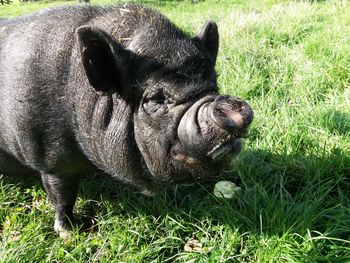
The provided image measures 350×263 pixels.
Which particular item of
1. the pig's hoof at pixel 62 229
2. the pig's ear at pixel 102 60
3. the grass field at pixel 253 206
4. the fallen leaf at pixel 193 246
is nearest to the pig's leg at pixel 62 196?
the pig's hoof at pixel 62 229

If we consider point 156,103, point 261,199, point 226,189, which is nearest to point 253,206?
point 261,199

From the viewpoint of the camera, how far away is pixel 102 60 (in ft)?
8.57

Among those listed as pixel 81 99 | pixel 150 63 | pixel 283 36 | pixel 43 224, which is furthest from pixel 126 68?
pixel 283 36

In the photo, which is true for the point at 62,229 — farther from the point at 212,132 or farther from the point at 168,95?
the point at 212,132

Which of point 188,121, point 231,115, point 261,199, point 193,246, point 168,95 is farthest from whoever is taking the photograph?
point 261,199

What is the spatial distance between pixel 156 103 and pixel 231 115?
1.85 feet

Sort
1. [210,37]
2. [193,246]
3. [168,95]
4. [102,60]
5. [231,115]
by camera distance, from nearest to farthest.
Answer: [231,115] → [168,95] → [102,60] → [210,37] → [193,246]

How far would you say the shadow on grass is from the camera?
3266 mm

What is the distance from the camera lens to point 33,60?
3008 millimetres

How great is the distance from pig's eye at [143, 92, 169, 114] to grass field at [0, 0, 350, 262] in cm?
118

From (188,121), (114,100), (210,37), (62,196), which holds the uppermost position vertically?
(210,37)

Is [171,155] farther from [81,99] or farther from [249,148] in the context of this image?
[249,148]

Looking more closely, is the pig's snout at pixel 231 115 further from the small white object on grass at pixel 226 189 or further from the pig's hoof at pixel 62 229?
the pig's hoof at pixel 62 229

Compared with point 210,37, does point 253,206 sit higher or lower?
lower
